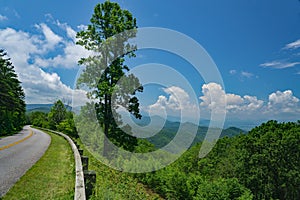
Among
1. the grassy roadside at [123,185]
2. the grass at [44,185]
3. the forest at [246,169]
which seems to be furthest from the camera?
the forest at [246,169]

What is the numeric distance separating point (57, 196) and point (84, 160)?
2100 mm

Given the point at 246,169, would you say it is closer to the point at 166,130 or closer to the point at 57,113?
the point at 166,130

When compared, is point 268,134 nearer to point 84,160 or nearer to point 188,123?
point 188,123

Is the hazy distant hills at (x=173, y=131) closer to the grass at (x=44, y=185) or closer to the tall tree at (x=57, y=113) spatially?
the grass at (x=44, y=185)

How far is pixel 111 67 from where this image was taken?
13484 mm

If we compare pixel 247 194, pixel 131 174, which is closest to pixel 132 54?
pixel 131 174

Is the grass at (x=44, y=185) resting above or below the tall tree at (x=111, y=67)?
below

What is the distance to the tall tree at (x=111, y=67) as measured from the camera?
13.6 metres

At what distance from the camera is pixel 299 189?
10055 millimetres

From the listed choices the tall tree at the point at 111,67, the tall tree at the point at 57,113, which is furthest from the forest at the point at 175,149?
the tall tree at the point at 57,113

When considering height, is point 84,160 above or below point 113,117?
below

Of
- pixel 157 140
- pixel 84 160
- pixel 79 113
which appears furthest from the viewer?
pixel 79 113

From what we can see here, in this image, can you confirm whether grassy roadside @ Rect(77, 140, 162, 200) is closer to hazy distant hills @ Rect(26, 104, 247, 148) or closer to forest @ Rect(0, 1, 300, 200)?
forest @ Rect(0, 1, 300, 200)

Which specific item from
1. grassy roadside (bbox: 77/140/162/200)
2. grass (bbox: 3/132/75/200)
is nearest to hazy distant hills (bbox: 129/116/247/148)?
grassy roadside (bbox: 77/140/162/200)
